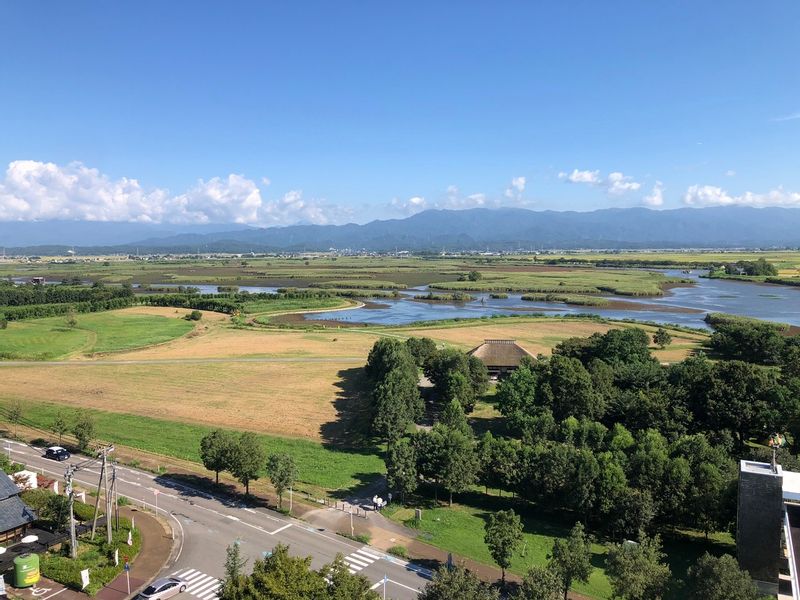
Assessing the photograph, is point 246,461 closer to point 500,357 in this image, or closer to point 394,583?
point 394,583

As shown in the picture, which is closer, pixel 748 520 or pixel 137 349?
pixel 748 520

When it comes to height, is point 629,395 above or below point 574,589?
above

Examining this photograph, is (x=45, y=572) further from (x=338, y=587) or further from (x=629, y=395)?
(x=629, y=395)

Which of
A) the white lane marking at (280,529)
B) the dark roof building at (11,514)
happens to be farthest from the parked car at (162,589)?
the dark roof building at (11,514)

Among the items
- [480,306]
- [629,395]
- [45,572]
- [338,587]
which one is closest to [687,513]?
[629,395]

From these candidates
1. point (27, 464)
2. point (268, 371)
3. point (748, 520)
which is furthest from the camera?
point (268, 371)

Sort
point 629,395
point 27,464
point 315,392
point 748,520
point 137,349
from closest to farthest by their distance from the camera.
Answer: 1. point 748,520
2. point 27,464
3. point 629,395
4. point 315,392
5. point 137,349
